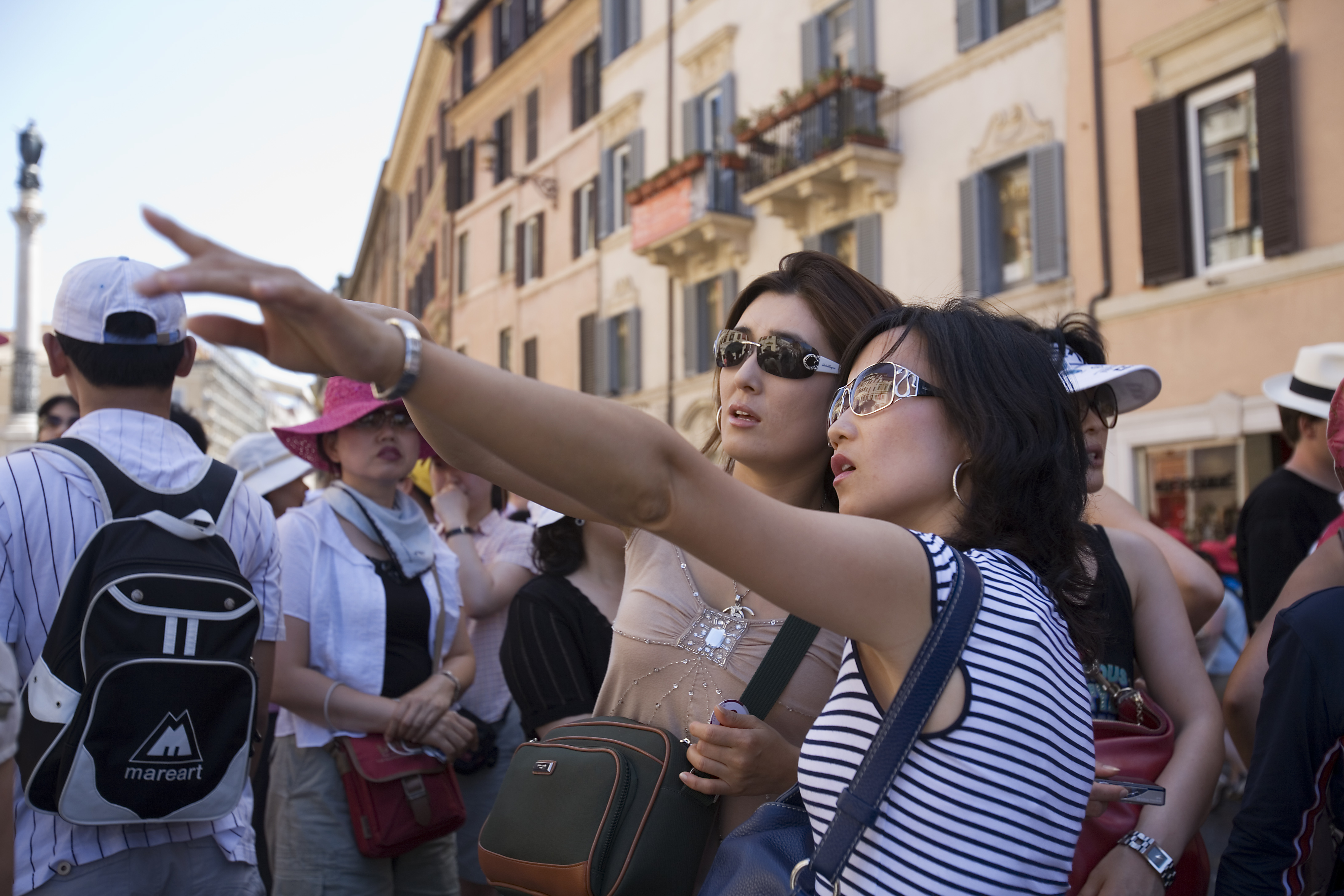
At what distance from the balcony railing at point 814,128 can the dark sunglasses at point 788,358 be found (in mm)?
13036

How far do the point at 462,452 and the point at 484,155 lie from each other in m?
26.7

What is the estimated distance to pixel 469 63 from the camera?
30.0m

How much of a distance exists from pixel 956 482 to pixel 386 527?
92.5 inches

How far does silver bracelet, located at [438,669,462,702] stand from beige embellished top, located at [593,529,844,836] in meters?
1.48

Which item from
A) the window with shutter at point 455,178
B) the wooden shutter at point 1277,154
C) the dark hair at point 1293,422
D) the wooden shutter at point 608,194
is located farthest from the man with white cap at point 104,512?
the window with shutter at point 455,178

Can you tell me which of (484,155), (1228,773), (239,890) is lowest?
(1228,773)

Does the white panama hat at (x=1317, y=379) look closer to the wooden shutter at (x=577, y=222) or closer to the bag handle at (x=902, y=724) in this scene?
the bag handle at (x=902, y=724)

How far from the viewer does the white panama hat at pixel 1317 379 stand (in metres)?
3.79

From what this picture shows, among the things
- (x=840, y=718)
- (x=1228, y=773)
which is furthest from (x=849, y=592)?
(x=1228, y=773)

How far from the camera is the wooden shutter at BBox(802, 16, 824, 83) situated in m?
16.4

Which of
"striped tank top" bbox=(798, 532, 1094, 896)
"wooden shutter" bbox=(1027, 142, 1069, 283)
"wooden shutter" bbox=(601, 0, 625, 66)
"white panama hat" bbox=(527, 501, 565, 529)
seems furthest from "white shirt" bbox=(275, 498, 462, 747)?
"wooden shutter" bbox=(601, 0, 625, 66)

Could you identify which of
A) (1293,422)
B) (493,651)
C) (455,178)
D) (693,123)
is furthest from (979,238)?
(455,178)

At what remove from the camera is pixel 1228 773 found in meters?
7.21

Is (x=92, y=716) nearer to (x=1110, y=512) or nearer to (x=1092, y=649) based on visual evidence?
(x=1092, y=649)
